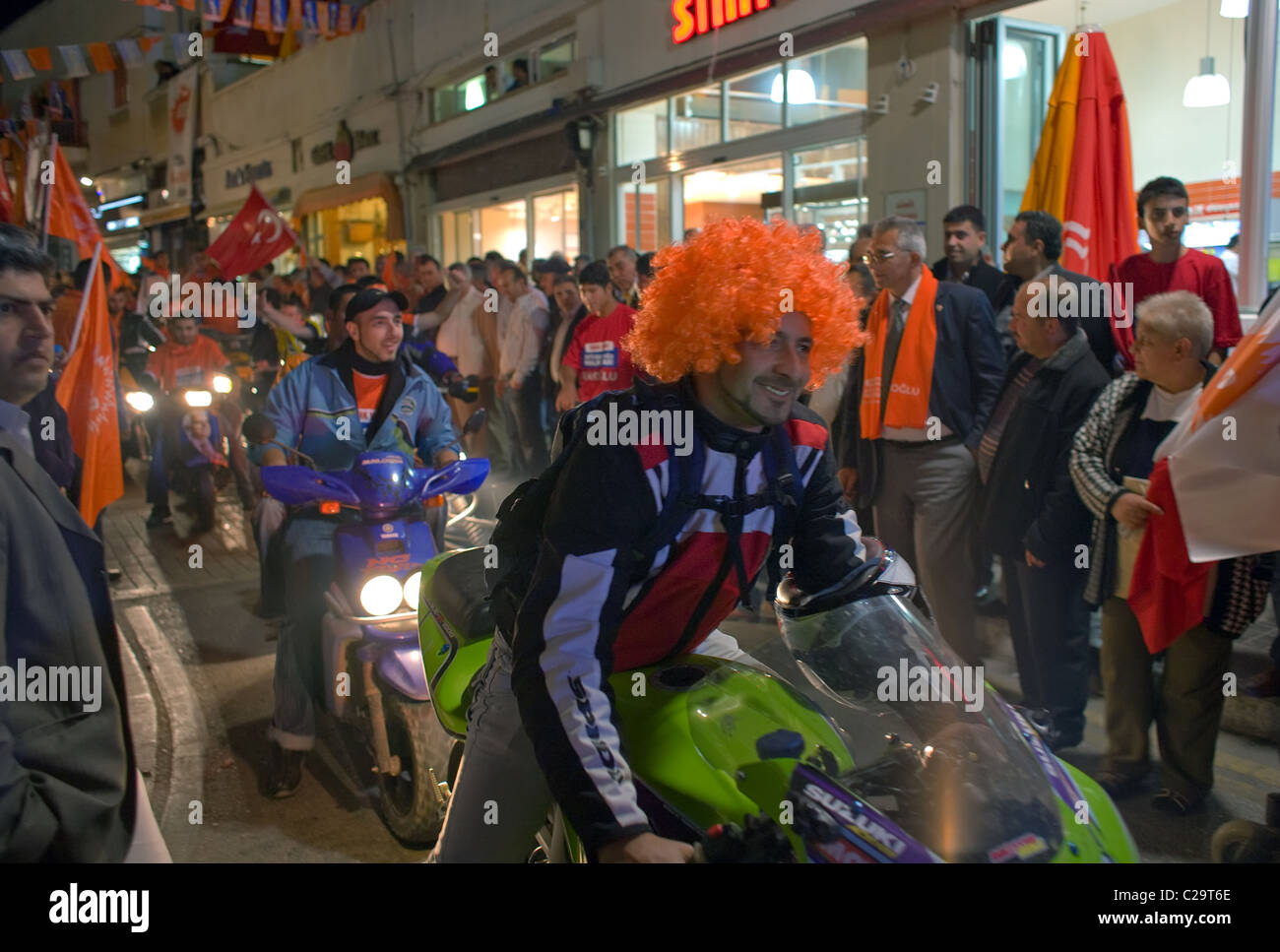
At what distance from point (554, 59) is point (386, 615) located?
527 inches

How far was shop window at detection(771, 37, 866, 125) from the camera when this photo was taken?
1074 centimetres

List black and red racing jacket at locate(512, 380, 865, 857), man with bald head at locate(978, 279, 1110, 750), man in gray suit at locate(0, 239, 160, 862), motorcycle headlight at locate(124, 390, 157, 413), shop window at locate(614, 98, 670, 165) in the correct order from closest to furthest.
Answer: man in gray suit at locate(0, 239, 160, 862) < black and red racing jacket at locate(512, 380, 865, 857) < man with bald head at locate(978, 279, 1110, 750) < motorcycle headlight at locate(124, 390, 157, 413) < shop window at locate(614, 98, 670, 165)

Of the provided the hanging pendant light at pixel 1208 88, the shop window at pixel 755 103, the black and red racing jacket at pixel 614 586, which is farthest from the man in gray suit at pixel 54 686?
the shop window at pixel 755 103

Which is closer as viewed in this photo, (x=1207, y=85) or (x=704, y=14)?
(x=1207, y=85)

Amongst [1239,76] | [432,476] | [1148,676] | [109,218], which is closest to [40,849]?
[432,476]

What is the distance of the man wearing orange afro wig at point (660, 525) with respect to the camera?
6.27 feet

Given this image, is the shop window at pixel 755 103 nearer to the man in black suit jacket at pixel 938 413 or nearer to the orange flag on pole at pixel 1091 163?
the orange flag on pole at pixel 1091 163

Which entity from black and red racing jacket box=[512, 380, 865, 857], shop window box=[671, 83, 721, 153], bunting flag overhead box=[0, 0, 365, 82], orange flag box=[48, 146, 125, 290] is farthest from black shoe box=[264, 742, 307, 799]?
bunting flag overhead box=[0, 0, 365, 82]

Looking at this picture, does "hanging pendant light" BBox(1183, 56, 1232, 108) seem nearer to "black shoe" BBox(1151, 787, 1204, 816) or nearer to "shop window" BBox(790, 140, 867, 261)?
"shop window" BBox(790, 140, 867, 261)

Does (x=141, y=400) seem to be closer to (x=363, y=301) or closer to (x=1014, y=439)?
(x=363, y=301)

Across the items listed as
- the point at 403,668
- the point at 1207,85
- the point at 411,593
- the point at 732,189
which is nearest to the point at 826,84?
the point at 732,189

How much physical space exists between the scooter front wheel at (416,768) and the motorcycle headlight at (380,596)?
306mm

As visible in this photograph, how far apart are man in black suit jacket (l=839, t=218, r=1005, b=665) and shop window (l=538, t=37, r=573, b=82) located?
435 inches

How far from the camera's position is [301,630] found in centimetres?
420
